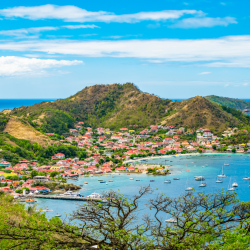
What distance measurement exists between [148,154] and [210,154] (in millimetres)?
13815

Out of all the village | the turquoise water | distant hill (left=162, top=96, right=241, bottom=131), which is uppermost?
distant hill (left=162, top=96, right=241, bottom=131)

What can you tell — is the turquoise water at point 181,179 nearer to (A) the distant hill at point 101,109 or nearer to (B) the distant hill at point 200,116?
(B) the distant hill at point 200,116

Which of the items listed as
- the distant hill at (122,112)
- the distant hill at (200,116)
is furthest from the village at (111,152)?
the distant hill at (122,112)

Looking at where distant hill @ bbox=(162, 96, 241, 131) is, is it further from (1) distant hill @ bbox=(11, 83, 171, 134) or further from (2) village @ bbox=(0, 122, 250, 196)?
(1) distant hill @ bbox=(11, 83, 171, 134)

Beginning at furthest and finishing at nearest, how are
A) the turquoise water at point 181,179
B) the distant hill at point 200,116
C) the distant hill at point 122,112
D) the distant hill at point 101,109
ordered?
1. the distant hill at point 101,109
2. the distant hill at point 122,112
3. the distant hill at point 200,116
4. the turquoise water at point 181,179

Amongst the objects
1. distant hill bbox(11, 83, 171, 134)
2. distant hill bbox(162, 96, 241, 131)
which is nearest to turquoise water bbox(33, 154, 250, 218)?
distant hill bbox(162, 96, 241, 131)

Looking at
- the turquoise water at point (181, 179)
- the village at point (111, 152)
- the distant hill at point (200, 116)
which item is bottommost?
the turquoise water at point (181, 179)

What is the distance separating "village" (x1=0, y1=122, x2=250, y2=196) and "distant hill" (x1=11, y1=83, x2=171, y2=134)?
181 inches

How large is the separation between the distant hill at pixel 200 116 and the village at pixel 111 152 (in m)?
3.32

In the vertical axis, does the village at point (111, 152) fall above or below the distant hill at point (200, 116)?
below

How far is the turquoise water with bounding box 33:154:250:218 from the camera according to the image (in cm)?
3765

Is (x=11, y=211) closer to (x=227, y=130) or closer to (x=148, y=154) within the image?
(x=148, y=154)

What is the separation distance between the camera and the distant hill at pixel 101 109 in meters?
86.8

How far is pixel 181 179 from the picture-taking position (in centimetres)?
4728
